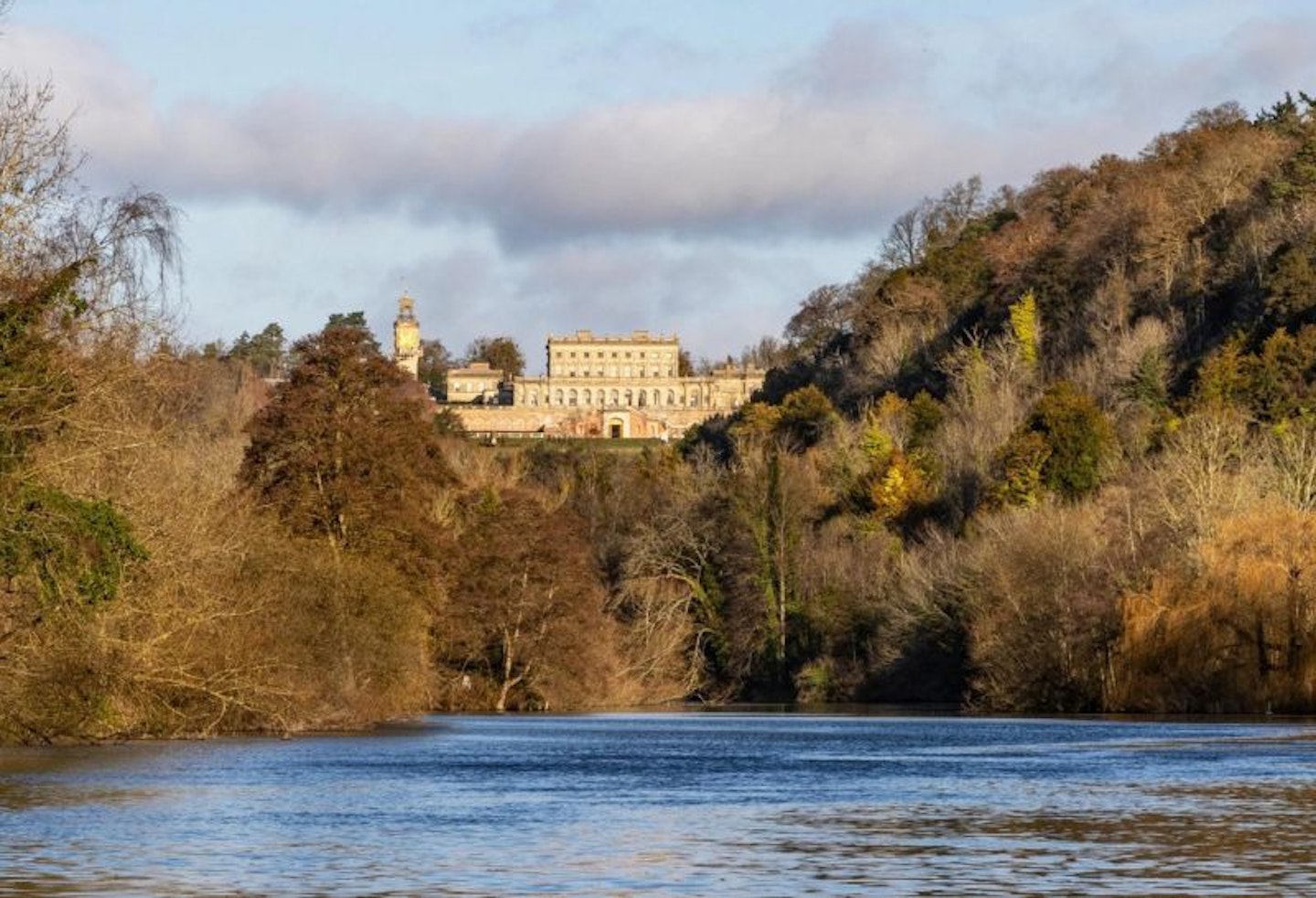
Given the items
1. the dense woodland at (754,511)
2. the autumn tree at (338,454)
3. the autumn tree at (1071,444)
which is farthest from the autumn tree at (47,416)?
the autumn tree at (1071,444)

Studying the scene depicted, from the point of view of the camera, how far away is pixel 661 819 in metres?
33.3

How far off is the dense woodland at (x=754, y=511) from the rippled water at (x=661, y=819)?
3661 mm

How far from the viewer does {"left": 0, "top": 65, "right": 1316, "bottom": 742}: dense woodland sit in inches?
1729

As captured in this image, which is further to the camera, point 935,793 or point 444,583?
point 444,583

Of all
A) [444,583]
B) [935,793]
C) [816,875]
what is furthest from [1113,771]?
[444,583]

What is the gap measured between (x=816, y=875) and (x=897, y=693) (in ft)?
232

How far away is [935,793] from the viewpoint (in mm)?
38438

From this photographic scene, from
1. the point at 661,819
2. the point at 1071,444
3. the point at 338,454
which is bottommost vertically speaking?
the point at 661,819

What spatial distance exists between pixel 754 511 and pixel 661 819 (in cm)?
7519

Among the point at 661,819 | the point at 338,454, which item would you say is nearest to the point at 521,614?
the point at 338,454

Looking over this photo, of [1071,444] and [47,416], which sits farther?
[1071,444]

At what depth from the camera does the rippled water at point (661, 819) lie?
25469mm

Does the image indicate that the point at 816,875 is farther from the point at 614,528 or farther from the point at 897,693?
the point at 614,528

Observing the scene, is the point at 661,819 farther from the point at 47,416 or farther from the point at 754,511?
the point at 754,511
